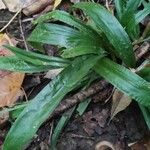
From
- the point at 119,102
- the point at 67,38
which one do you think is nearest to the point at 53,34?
the point at 67,38

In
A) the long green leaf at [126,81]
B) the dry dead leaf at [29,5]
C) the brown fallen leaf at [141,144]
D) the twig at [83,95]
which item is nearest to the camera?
the long green leaf at [126,81]

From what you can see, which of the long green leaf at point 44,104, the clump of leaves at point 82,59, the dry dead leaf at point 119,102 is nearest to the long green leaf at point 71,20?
the clump of leaves at point 82,59

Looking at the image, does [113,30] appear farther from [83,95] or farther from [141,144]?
[141,144]

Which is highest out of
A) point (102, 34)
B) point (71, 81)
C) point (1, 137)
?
point (102, 34)

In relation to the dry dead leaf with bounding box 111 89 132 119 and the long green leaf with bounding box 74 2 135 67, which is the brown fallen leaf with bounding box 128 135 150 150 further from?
the long green leaf with bounding box 74 2 135 67

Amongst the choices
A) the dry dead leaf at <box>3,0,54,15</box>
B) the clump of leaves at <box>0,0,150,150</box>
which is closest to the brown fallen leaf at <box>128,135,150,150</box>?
the clump of leaves at <box>0,0,150,150</box>

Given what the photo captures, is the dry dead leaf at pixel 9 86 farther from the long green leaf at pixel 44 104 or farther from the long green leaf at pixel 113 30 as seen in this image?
the long green leaf at pixel 113 30

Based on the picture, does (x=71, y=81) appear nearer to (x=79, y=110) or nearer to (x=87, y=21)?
(x=79, y=110)

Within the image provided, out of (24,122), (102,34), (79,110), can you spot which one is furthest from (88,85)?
(24,122)
